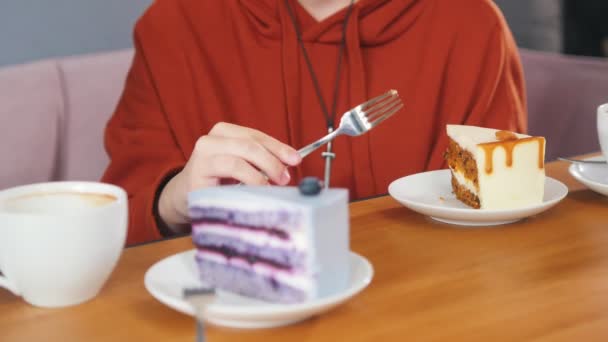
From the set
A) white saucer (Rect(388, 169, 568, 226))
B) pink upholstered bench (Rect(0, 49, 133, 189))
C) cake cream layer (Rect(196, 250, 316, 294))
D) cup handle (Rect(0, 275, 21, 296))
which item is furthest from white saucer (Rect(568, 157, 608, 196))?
pink upholstered bench (Rect(0, 49, 133, 189))

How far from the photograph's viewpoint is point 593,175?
1148mm

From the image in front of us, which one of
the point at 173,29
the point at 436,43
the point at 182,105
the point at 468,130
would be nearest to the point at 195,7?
the point at 173,29

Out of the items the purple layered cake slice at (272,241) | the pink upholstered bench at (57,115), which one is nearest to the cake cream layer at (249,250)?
the purple layered cake slice at (272,241)

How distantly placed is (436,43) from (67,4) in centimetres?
121

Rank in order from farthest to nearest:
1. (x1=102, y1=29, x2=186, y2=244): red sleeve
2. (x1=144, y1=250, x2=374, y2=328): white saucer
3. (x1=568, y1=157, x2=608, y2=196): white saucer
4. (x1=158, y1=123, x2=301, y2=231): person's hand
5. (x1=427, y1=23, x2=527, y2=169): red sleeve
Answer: (x1=427, y1=23, x2=527, y2=169): red sleeve → (x1=102, y1=29, x2=186, y2=244): red sleeve → (x1=568, y1=157, x2=608, y2=196): white saucer → (x1=158, y1=123, x2=301, y2=231): person's hand → (x1=144, y1=250, x2=374, y2=328): white saucer

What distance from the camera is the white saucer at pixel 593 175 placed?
3.41ft

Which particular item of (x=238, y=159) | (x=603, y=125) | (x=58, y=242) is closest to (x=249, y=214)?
(x=58, y=242)

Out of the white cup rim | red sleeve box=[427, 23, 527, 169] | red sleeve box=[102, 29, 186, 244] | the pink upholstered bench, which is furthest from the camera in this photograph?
the pink upholstered bench

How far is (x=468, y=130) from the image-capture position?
112 centimetres

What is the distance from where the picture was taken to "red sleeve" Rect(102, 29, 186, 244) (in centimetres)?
142

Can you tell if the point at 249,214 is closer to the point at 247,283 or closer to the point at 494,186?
the point at 247,283

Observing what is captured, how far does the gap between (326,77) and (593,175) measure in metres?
0.57

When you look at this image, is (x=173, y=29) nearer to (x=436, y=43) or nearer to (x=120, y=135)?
(x=120, y=135)

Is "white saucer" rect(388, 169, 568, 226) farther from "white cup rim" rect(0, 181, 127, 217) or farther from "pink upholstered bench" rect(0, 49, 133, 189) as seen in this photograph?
"pink upholstered bench" rect(0, 49, 133, 189)
